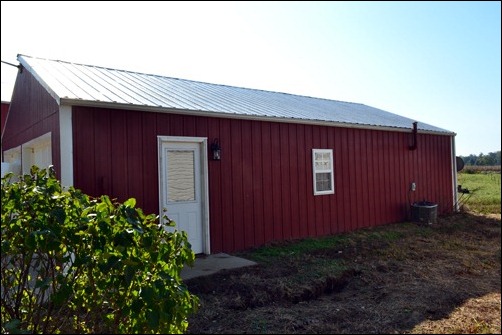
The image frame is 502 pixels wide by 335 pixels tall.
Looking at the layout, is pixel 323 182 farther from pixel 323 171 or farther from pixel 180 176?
pixel 180 176

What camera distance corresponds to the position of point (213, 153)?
7508 mm

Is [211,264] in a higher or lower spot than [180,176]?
lower

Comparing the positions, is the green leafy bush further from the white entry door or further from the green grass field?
the green grass field

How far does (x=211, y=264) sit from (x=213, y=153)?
2.06m

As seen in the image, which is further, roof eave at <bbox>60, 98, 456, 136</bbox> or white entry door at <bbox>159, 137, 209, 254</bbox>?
white entry door at <bbox>159, 137, 209, 254</bbox>

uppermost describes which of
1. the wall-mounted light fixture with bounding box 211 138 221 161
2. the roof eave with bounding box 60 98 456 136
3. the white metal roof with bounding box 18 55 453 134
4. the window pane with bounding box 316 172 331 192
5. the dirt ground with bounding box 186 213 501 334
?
the white metal roof with bounding box 18 55 453 134

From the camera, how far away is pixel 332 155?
31.8ft

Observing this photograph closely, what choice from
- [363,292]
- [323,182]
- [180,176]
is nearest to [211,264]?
[180,176]

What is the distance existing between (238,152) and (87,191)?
292 centimetres

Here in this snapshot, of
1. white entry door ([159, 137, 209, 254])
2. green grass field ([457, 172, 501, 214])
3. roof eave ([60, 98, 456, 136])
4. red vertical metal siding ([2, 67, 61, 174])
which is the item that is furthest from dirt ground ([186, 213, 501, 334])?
red vertical metal siding ([2, 67, 61, 174])

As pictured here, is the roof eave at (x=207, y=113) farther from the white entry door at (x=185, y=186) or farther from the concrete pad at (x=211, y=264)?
the concrete pad at (x=211, y=264)

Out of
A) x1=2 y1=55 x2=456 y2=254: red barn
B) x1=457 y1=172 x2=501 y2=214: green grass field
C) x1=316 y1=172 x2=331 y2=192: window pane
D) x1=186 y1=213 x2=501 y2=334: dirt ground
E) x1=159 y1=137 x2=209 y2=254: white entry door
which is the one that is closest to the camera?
x1=186 y1=213 x2=501 y2=334: dirt ground

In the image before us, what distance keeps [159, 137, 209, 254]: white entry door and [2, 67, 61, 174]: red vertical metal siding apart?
1.68 m

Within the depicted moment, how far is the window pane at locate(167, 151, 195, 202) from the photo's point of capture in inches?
282
